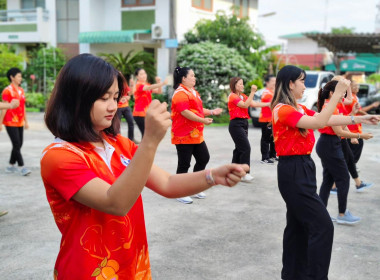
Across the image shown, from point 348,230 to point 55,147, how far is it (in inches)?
168

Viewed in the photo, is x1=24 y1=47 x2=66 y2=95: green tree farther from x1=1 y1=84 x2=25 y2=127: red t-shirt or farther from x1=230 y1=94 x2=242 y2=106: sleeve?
x1=230 y1=94 x2=242 y2=106: sleeve

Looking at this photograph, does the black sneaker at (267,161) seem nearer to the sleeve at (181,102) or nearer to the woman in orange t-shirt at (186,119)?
the woman in orange t-shirt at (186,119)

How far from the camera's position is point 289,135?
3590 millimetres

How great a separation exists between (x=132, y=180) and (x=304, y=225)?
2372 millimetres

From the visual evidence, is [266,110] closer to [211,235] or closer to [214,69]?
[211,235]

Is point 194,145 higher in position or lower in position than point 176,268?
higher

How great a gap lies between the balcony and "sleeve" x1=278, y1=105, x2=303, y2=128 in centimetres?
2215

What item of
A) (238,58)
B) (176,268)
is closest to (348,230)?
(176,268)

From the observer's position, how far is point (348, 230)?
16.7 feet

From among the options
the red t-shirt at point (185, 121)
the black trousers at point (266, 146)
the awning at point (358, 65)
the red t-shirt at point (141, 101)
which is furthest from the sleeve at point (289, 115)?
the awning at point (358, 65)

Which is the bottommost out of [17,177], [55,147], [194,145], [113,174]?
[17,177]

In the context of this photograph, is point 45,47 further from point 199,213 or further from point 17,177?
point 199,213

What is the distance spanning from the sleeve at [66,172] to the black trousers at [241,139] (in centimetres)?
604

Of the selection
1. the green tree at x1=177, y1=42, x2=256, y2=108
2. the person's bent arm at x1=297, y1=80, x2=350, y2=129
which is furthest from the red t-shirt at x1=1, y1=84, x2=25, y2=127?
the green tree at x1=177, y1=42, x2=256, y2=108
